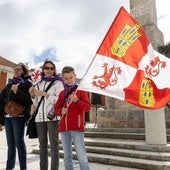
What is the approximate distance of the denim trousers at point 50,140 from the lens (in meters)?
3.52

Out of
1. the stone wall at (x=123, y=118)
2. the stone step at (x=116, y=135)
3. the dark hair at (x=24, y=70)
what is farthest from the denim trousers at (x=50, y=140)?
the stone wall at (x=123, y=118)

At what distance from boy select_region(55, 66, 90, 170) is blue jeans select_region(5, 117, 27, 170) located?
92 cm

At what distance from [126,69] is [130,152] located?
2.05m

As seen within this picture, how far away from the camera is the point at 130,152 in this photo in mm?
5105

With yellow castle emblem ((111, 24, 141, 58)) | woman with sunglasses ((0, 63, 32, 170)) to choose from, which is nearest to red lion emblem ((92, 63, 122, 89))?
yellow castle emblem ((111, 24, 141, 58))

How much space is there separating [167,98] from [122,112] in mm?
3629

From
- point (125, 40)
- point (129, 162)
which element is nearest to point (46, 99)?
point (125, 40)

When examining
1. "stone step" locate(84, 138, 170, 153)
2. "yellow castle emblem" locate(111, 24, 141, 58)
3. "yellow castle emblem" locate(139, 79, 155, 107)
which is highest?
"yellow castle emblem" locate(111, 24, 141, 58)

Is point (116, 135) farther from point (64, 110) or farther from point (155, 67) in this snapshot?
point (64, 110)

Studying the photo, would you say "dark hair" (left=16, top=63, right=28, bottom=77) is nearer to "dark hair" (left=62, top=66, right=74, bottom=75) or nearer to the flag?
"dark hair" (left=62, top=66, right=74, bottom=75)

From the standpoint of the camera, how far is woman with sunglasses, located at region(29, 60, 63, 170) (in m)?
3.53

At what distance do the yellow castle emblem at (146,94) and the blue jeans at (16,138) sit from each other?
1.80 m

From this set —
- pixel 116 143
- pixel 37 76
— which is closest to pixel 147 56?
pixel 37 76

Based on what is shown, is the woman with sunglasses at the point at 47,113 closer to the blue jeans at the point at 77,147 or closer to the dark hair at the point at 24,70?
the blue jeans at the point at 77,147
